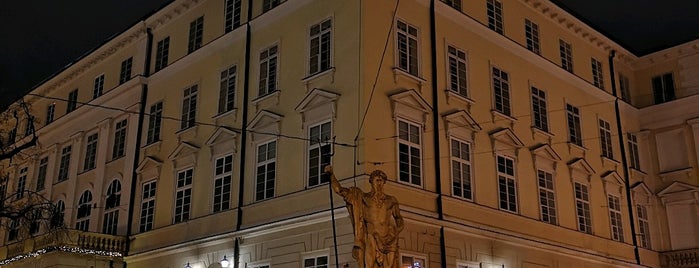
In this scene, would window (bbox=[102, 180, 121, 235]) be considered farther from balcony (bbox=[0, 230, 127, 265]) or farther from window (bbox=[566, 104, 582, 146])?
window (bbox=[566, 104, 582, 146])

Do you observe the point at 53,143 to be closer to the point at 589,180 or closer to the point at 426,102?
the point at 426,102

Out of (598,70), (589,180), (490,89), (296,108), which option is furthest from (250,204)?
(598,70)

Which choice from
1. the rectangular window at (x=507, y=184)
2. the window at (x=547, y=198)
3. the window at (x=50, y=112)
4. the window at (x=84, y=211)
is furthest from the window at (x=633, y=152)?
the window at (x=50, y=112)

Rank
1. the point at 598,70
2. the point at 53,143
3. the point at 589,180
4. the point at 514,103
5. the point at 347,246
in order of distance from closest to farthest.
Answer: the point at 347,246 < the point at 514,103 < the point at 589,180 < the point at 598,70 < the point at 53,143

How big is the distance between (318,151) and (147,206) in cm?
1091

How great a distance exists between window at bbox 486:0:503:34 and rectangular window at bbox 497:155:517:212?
5.39 metres

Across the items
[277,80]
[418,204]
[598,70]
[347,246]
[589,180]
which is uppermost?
[598,70]

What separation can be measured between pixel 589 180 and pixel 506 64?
6.66 metres

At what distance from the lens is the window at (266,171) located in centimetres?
2546

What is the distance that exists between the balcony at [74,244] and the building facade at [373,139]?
8 cm

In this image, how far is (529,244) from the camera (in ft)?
88.4

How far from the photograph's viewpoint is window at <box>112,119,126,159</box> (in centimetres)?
3400

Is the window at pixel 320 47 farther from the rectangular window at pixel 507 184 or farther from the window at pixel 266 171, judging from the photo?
the rectangular window at pixel 507 184

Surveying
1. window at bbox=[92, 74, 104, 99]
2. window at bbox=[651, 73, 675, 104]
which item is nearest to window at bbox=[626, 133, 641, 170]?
window at bbox=[651, 73, 675, 104]
